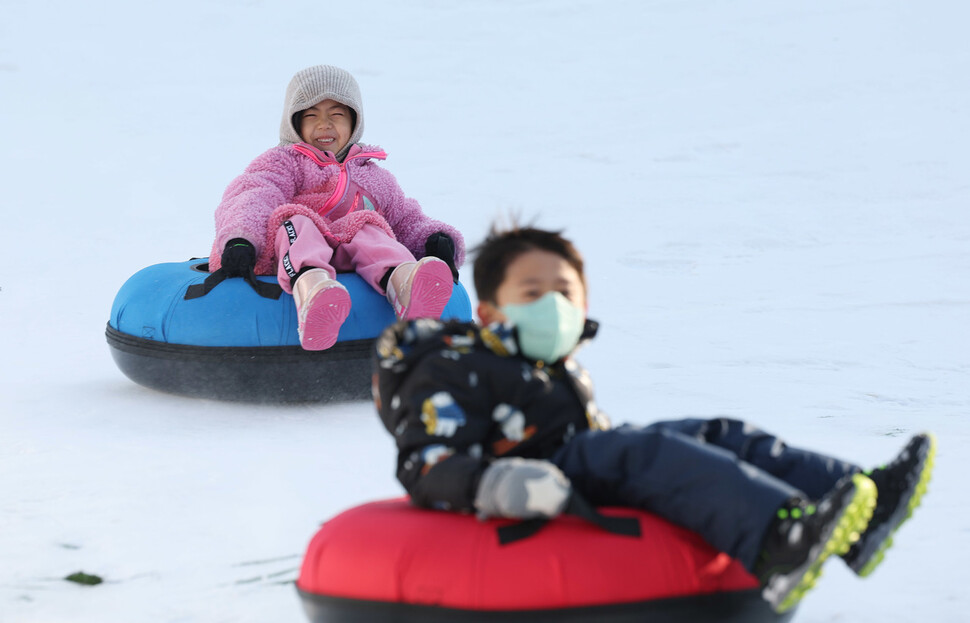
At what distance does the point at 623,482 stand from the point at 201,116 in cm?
1197

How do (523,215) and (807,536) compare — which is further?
(523,215)

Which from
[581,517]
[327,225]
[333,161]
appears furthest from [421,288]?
[581,517]

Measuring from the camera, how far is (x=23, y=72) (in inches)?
555

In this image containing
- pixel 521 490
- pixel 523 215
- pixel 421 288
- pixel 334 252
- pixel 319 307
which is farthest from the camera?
pixel 523 215

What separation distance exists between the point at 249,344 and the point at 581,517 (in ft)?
8.46

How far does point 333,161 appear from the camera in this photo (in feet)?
16.1

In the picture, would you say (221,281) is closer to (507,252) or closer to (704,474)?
(507,252)

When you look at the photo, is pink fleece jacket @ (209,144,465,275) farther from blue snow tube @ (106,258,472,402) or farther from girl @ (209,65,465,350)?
blue snow tube @ (106,258,472,402)

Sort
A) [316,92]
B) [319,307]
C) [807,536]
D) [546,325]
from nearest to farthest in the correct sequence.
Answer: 1. [807,536]
2. [546,325]
3. [319,307]
4. [316,92]

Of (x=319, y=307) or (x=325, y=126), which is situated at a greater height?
(x=325, y=126)

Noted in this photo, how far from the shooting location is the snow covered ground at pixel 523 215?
3037 mm

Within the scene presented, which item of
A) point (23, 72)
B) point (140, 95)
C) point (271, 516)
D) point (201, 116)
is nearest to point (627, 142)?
point (201, 116)

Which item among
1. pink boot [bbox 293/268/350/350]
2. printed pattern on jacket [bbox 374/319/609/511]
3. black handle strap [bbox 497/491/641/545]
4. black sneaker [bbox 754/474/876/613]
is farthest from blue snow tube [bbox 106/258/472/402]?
black sneaker [bbox 754/474/876/613]

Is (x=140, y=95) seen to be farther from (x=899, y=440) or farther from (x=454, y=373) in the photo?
(x=454, y=373)
